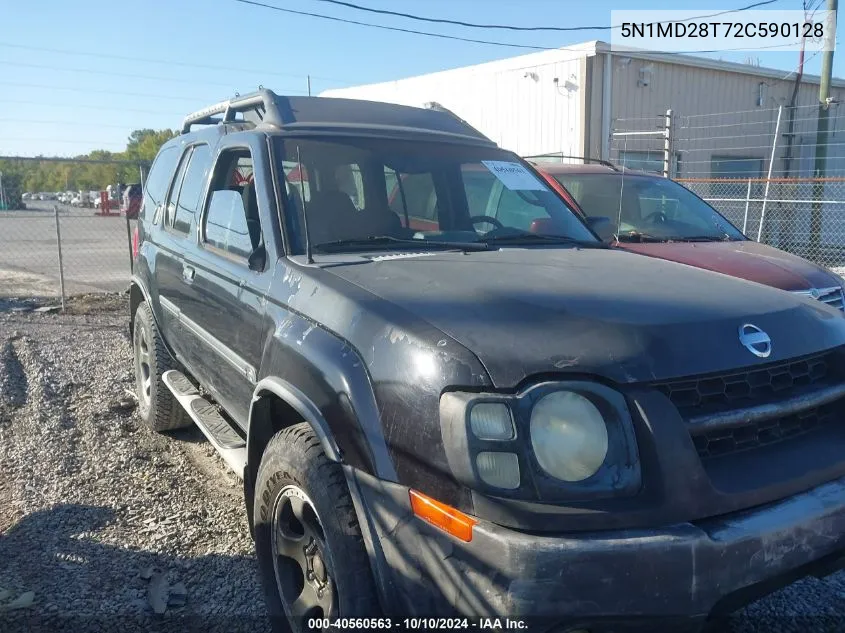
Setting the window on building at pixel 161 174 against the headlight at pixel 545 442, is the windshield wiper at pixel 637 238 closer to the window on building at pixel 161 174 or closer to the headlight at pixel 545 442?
the window on building at pixel 161 174

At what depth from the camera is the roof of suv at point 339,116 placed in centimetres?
357

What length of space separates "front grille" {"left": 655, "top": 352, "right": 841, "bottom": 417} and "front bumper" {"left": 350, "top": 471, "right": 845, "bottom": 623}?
0.31 m

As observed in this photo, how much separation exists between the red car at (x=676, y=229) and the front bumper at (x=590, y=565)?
360cm

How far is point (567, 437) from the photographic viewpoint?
1.94 metres

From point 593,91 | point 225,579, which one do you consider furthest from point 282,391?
point 593,91

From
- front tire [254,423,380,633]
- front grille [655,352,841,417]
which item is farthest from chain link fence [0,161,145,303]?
front grille [655,352,841,417]

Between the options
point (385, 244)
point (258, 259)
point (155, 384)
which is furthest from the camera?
point (155, 384)

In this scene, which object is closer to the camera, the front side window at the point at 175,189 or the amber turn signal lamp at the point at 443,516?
the amber turn signal lamp at the point at 443,516

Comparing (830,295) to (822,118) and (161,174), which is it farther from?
(822,118)

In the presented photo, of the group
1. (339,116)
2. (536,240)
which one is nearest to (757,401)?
(536,240)

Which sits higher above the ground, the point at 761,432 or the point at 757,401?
the point at 757,401

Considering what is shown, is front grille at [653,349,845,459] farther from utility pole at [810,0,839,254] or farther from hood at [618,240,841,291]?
utility pole at [810,0,839,254]

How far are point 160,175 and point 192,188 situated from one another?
107 centimetres

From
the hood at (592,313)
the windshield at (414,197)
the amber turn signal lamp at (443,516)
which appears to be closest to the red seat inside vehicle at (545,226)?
the windshield at (414,197)
